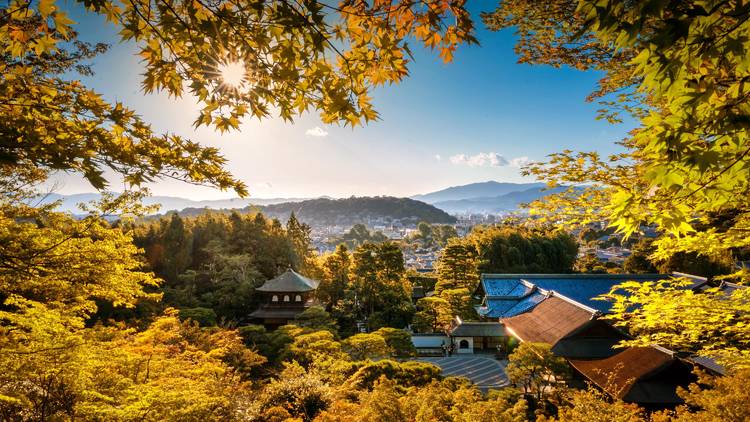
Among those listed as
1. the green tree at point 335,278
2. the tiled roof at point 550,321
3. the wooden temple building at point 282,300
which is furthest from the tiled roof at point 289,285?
the tiled roof at point 550,321

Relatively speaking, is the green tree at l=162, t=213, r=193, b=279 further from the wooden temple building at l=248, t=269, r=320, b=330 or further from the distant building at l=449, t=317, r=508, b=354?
the distant building at l=449, t=317, r=508, b=354

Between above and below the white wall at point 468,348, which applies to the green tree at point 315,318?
above

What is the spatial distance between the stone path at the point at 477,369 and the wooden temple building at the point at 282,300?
7.54 metres

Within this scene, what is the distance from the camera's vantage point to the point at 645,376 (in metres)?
9.32

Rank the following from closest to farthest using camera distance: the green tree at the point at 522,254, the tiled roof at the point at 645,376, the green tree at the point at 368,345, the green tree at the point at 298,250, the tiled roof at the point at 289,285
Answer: the tiled roof at the point at 645,376 → the green tree at the point at 368,345 → the tiled roof at the point at 289,285 → the green tree at the point at 298,250 → the green tree at the point at 522,254

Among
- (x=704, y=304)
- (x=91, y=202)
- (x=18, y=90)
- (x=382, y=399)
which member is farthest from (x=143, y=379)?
(x=704, y=304)

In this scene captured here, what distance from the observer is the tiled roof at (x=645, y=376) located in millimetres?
8909

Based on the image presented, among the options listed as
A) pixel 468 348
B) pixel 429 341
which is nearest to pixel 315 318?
pixel 429 341

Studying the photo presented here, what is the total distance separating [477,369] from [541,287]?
10139 mm

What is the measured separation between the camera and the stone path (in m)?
13.9

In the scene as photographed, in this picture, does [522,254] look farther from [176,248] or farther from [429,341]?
[176,248]

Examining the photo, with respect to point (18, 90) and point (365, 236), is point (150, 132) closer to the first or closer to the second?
point (18, 90)

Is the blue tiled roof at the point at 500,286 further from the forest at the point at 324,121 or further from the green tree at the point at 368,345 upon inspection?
the forest at the point at 324,121

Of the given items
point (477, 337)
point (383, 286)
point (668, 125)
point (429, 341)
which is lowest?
point (429, 341)
